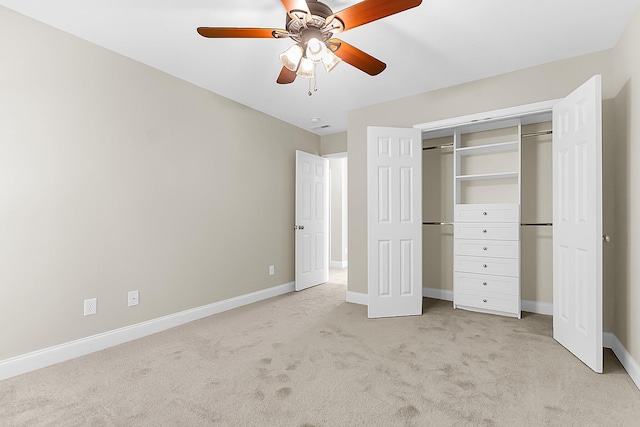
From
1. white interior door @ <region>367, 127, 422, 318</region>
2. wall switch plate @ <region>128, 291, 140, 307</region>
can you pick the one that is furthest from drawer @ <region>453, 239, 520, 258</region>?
wall switch plate @ <region>128, 291, 140, 307</region>

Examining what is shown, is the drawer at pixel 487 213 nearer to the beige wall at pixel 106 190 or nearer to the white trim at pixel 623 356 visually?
the white trim at pixel 623 356

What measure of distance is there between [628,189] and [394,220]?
1.90m

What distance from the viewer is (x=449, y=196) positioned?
417cm

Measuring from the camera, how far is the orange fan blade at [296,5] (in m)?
1.66

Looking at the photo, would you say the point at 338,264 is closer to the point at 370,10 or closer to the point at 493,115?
the point at 493,115

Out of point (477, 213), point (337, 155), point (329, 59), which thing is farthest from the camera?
point (337, 155)

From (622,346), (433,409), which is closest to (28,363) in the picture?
(433,409)

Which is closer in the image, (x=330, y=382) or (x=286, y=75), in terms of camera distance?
(x=330, y=382)

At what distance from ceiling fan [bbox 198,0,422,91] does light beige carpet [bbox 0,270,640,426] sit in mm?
2106

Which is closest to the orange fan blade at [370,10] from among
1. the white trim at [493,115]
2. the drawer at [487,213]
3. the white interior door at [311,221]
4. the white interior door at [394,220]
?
the white interior door at [394,220]

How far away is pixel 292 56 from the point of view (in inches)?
80.1

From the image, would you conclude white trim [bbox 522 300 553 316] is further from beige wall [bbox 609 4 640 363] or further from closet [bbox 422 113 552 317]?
beige wall [bbox 609 4 640 363]

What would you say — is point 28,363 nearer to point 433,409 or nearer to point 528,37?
point 433,409

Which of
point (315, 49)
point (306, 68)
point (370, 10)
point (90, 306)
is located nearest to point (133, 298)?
point (90, 306)
